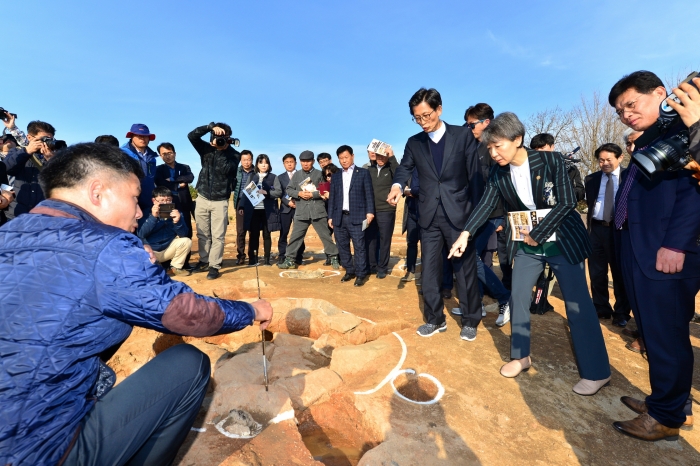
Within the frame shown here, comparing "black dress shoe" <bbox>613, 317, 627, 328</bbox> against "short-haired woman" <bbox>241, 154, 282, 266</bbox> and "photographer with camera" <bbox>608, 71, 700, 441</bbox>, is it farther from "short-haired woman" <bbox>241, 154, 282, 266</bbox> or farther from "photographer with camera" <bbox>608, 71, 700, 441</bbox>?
"short-haired woman" <bbox>241, 154, 282, 266</bbox>

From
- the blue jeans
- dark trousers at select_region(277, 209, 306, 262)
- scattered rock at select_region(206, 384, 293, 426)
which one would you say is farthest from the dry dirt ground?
dark trousers at select_region(277, 209, 306, 262)

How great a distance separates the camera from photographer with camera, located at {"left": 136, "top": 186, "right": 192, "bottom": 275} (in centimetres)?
471

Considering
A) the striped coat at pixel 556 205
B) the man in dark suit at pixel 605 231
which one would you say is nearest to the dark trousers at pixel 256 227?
the striped coat at pixel 556 205

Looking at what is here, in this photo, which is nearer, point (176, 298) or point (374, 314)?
point (176, 298)

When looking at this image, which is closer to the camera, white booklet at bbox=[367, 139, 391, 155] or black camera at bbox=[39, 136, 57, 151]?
black camera at bbox=[39, 136, 57, 151]

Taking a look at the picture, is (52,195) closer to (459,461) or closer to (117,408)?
(117,408)

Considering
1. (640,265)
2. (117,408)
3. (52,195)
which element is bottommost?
(117,408)

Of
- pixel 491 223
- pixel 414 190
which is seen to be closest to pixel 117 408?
pixel 491 223

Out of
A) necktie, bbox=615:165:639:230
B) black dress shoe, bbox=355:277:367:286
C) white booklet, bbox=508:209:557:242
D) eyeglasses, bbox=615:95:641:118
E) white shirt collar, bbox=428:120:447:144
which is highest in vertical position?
white shirt collar, bbox=428:120:447:144

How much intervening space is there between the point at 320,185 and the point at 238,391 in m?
4.21

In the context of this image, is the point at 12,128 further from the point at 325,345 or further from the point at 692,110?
the point at 692,110

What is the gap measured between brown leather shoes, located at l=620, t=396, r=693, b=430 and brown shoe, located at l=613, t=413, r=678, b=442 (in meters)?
0.14

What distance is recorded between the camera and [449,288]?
15.4 feet

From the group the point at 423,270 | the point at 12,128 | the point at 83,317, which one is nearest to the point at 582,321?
the point at 423,270
